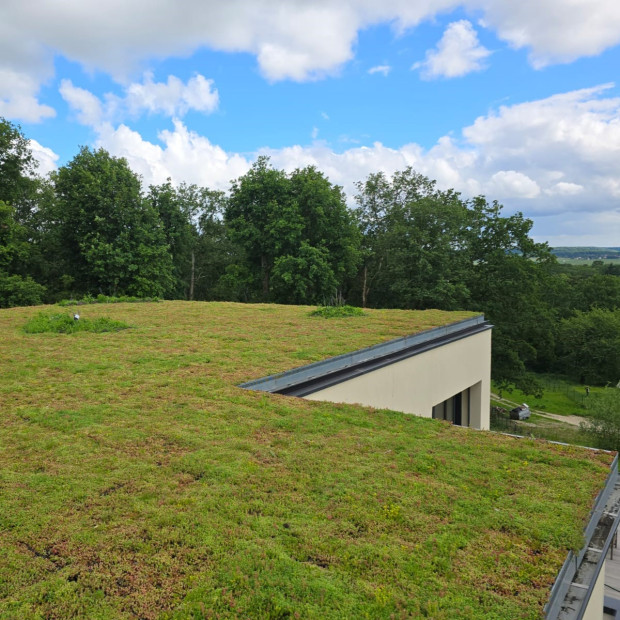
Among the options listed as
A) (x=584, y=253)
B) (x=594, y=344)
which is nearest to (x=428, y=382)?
(x=594, y=344)

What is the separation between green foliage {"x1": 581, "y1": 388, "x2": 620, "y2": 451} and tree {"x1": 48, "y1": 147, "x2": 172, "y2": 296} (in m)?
23.3

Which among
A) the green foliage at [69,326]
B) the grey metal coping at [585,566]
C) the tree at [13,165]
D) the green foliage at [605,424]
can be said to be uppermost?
the tree at [13,165]

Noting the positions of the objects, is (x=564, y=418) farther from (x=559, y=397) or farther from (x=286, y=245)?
(x=286, y=245)

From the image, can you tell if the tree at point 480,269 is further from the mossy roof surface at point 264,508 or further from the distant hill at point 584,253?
the distant hill at point 584,253

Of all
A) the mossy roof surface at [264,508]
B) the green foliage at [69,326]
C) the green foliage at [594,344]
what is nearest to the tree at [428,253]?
the green foliage at [69,326]

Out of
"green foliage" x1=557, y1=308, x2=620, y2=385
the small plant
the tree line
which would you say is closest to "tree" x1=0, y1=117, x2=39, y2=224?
the tree line

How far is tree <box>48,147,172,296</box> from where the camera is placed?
20.4 meters

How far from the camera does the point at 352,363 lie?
7078 mm

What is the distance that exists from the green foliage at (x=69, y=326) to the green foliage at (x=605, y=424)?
23181 mm

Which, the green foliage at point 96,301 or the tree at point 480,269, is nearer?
the green foliage at point 96,301

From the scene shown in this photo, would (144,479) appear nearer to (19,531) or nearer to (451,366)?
(19,531)

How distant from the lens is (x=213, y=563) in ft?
7.99

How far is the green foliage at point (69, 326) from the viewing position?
366 inches

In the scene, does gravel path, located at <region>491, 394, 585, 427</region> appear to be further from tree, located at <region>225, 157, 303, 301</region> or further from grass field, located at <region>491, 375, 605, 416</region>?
tree, located at <region>225, 157, 303, 301</region>
